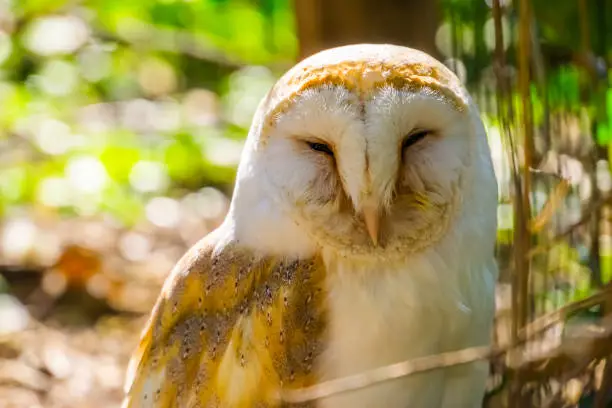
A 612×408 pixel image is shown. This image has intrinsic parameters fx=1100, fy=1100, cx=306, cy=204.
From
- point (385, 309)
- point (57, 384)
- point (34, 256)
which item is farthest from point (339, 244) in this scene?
point (34, 256)

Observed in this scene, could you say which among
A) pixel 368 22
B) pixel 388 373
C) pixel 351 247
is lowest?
pixel 388 373

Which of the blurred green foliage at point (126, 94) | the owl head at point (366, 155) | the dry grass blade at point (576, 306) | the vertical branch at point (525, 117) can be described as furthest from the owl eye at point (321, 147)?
the blurred green foliage at point (126, 94)

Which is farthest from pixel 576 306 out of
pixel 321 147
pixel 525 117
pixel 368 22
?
pixel 368 22

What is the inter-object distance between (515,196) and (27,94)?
3300 millimetres

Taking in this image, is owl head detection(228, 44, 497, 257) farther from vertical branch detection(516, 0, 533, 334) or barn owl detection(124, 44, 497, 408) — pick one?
vertical branch detection(516, 0, 533, 334)

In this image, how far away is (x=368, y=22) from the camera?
7.64ft

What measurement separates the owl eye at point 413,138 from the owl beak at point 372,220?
8 centimetres

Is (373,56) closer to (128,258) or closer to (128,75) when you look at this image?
(128,258)

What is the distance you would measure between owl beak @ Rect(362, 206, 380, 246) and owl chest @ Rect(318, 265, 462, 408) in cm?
10

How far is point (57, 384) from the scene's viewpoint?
2.76 meters

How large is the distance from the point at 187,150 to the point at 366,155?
8.76ft

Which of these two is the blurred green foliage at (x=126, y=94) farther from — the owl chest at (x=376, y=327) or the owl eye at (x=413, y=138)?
the owl eye at (x=413, y=138)

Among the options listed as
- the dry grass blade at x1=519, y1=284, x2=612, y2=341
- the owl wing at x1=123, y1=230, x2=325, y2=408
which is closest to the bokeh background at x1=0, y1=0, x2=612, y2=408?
the dry grass blade at x1=519, y1=284, x2=612, y2=341

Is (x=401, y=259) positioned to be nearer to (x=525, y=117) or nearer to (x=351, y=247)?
(x=351, y=247)
